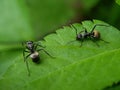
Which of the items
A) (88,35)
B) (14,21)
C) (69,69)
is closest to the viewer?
(69,69)

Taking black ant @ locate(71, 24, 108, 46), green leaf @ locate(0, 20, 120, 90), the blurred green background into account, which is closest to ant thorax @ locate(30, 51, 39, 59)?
green leaf @ locate(0, 20, 120, 90)

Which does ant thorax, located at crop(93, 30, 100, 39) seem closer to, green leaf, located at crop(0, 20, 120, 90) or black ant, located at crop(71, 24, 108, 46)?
black ant, located at crop(71, 24, 108, 46)

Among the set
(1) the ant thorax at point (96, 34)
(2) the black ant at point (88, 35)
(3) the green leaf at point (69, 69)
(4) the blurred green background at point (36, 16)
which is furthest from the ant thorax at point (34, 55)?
(4) the blurred green background at point (36, 16)

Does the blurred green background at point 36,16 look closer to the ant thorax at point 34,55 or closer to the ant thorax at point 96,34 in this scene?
the ant thorax at point 34,55

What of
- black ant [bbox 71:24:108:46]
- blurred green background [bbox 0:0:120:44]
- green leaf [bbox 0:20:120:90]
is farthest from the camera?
blurred green background [bbox 0:0:120:44]

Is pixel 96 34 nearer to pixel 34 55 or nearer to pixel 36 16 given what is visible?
pixel 34 55

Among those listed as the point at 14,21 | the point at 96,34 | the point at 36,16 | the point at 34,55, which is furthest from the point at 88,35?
the point at 14,21
